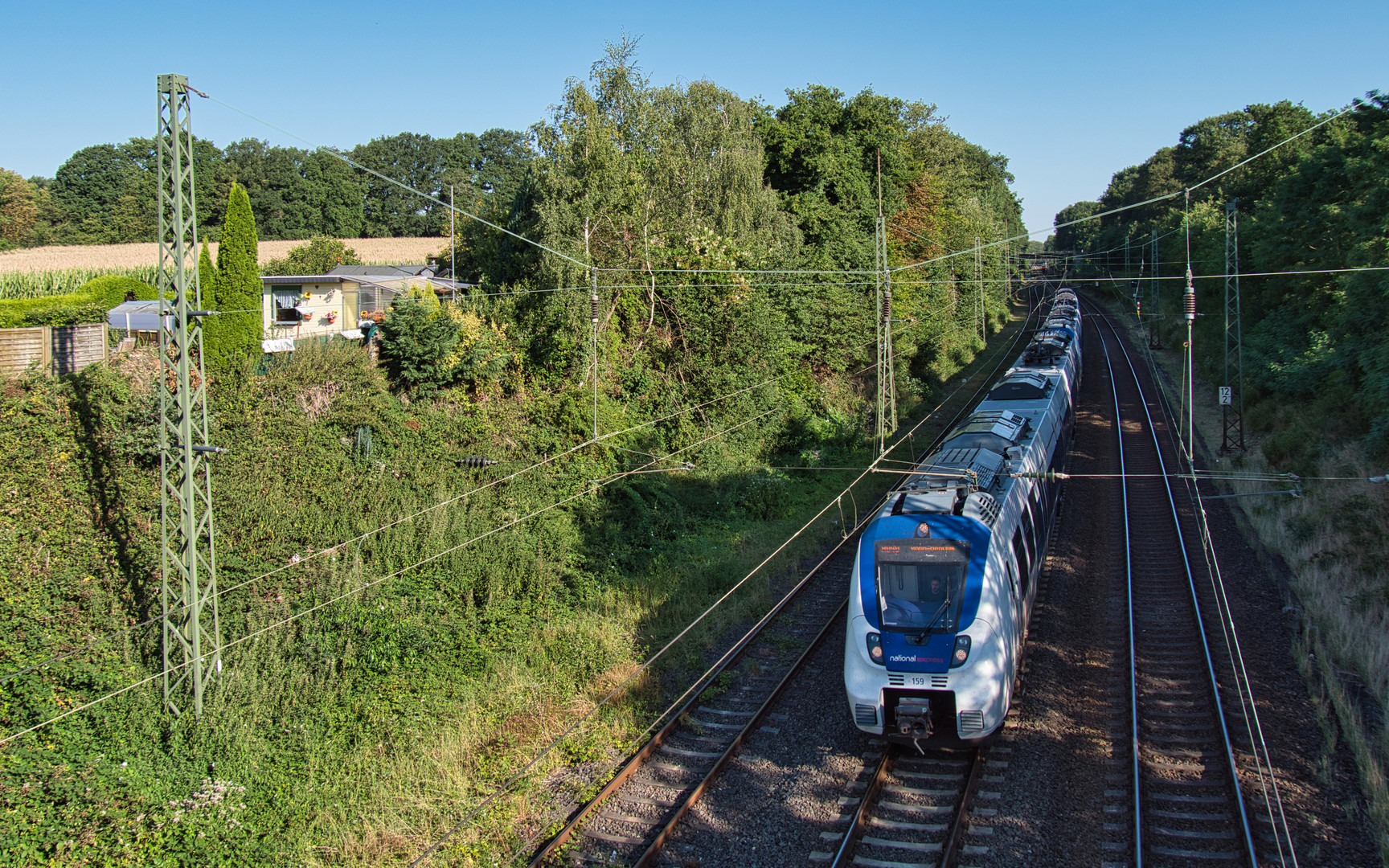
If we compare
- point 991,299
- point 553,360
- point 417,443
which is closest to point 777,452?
point 553,360

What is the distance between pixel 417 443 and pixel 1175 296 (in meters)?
54.3

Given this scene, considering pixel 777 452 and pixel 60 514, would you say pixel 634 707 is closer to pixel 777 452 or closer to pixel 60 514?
pixel 60 514

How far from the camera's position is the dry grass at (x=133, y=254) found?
43562 millimetres

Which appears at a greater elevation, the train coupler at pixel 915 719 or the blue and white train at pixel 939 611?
the blue and white train at pixel 939 611

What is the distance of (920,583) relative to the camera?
36.5 ft

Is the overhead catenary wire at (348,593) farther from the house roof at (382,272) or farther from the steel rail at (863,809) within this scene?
the house roof at (382,272)

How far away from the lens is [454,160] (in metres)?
87.9

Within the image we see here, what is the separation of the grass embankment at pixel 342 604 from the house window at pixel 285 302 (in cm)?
718

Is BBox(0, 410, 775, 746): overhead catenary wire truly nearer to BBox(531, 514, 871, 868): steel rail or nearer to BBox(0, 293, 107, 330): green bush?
BBox(531, 514, 871, 868): steel rail

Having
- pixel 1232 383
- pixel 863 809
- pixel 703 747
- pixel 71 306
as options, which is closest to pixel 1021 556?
pixel 863 809

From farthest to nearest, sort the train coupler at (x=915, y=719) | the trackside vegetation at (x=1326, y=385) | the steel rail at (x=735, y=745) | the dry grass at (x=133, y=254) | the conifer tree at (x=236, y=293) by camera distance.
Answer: the dry grass at (x=133, y=254) → the conifer tree at (x=236, y=293) → the trackside vegetation at (x=1326, y=385) → the train coupler at (x=915, y=719) → the steel rail at (x=735, y=745)

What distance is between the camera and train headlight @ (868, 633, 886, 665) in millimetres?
10602

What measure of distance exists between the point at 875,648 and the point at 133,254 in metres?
52.8

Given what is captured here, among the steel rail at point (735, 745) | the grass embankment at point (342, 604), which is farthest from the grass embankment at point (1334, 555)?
the grass embankment at point (342, 604)
